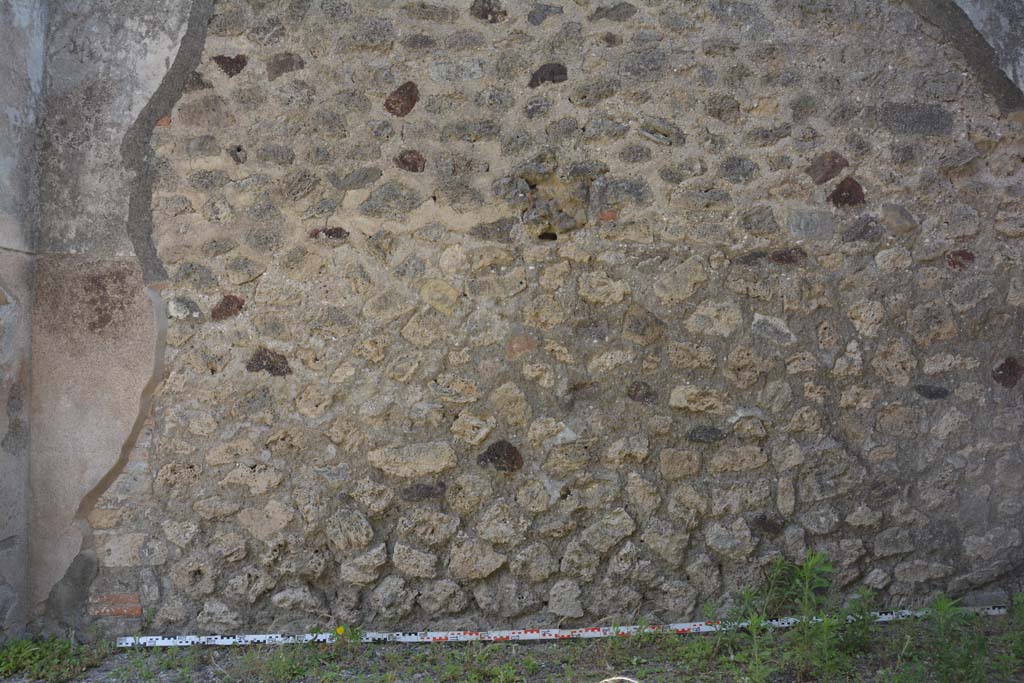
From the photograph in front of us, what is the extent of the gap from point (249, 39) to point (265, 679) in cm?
244

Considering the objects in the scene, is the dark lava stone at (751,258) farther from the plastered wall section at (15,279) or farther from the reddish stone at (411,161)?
the plastered wall section at (15,279)

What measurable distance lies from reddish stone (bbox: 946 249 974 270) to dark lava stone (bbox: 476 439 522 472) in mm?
1834

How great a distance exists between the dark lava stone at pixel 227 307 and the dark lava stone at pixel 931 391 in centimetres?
263

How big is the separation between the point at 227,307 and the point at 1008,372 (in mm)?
3035

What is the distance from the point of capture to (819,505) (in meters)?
3.24

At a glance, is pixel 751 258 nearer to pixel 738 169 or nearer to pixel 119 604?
pixel 738 169

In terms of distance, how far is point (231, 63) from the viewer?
3.43m

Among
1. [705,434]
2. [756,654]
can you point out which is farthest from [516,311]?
[756,654]

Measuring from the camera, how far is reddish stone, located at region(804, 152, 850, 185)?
3361 millimetres

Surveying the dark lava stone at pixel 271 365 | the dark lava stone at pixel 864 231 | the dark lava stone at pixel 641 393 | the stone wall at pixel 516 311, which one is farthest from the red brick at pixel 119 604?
the dark lava stone at pixel 864 231

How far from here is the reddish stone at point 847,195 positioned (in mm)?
3350

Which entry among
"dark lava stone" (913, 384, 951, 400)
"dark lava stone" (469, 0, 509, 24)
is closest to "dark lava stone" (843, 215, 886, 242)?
"dark lava stone" (913, 384, 951, 400)

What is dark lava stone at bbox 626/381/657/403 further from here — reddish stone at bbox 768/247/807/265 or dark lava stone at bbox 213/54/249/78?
dark lava stone at bbox 213/54/249/78


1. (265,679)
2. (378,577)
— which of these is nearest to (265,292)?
(378,577)
